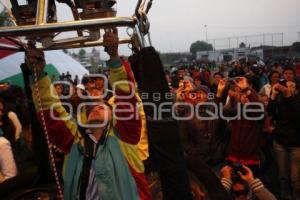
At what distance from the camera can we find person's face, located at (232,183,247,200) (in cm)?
324

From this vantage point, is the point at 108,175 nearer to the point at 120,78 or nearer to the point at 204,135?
the point at 120,78

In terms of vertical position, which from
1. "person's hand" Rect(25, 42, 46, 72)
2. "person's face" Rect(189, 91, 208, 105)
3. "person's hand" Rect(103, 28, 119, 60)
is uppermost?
"person's hand" Rect(103, 28, 119, 60)

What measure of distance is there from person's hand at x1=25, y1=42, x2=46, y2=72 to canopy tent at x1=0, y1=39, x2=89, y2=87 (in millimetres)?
6017

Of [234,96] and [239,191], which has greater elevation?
[234,96]

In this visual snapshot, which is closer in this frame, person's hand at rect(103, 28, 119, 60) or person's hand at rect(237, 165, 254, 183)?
person's hand at rect(103, 28, 119, 60)

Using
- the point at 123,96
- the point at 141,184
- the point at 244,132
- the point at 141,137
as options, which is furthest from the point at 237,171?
the point at 123,96

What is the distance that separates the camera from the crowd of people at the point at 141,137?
6.73ft

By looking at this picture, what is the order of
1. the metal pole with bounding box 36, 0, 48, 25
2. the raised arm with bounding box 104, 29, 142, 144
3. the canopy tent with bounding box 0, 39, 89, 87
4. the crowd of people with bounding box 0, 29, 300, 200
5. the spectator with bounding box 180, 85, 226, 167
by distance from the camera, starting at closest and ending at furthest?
the metal pole with bounding box 36, 0, 48, 25
the raised arm with bounding box 104, 29, 142, 144
the crowd of people with bounding box 0, 29, 300, 200
the spectator with bounding box 180, 85, 226, 167
the canopy tent with bounding box 0, 39, 89, 87

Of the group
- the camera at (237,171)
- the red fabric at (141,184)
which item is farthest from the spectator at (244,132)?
the red fabric at (141,184)

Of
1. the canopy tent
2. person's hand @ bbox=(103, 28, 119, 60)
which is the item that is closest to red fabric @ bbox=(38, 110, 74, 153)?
person's hand @ bbox=(103, 28, 119, 60)

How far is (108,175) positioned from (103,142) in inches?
7.3

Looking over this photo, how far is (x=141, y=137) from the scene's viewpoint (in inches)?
107

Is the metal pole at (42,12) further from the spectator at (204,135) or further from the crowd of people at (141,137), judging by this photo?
the spectator at (204,135)

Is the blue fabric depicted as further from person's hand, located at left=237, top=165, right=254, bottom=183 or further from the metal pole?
person's hand, located at left=237, top=165, right=254, bottom=183
